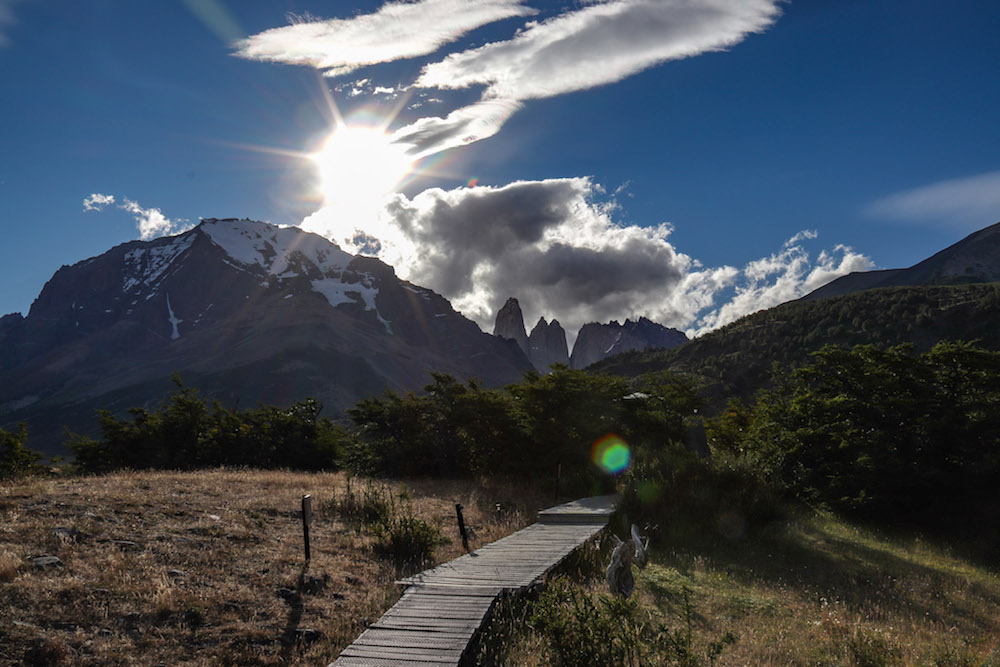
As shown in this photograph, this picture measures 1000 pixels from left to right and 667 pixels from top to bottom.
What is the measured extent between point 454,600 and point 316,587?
2.32 m

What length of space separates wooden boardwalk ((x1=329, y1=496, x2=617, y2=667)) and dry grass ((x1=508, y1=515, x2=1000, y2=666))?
734 mm

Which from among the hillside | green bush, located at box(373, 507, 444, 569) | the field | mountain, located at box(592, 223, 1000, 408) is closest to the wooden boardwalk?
the field

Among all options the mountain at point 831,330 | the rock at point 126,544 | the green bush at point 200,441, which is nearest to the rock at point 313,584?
the rock at point 126,544

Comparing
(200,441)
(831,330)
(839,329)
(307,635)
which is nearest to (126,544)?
(307,635)

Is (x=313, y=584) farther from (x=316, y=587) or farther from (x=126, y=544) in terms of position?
(x=126, y=544)

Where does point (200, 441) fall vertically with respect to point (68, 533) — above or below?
above

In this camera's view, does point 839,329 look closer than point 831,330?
No

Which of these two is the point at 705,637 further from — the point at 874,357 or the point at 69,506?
the point at 874,357

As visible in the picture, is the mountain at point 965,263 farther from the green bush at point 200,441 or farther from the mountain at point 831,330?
the green bush at point 200,441

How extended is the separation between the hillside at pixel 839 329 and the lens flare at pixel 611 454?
37.7 meters

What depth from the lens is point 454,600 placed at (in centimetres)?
700

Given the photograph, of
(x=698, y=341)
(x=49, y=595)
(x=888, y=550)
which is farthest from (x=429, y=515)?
(x=698, y=341)

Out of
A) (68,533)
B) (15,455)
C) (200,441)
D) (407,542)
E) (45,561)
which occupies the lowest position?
(407,542)

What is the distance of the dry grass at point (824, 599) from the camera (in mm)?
6688
